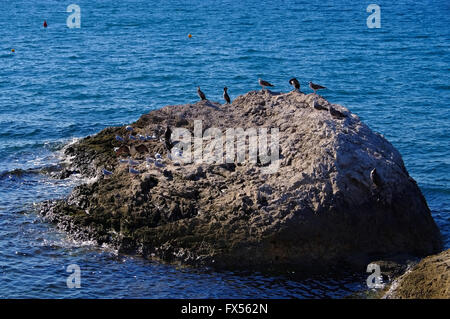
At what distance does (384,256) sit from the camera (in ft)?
61.3

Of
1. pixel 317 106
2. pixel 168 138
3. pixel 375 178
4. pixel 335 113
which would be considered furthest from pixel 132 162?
pixel 375 178

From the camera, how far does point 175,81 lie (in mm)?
42188

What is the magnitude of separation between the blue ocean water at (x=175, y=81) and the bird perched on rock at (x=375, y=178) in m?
2.84

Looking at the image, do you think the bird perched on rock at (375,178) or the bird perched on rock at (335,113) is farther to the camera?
the bird perched on rock at (335,113)

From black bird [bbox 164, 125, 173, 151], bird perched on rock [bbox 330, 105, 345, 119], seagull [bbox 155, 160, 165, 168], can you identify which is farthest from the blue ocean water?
bird perched on rock [bbox 330, 105, 345, 119]

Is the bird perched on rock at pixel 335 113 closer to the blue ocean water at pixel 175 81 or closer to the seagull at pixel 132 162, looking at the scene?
the blue ocean water at pixel 175 81

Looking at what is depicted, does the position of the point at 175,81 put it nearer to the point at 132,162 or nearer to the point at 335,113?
the point at 132,162

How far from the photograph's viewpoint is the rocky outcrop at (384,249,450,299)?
15.7m

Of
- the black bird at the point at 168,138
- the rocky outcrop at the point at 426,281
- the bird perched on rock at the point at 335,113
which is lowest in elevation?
the rocky outcrop at the point at 426,281

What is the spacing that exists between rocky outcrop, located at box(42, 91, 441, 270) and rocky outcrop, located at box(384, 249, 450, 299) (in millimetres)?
1719

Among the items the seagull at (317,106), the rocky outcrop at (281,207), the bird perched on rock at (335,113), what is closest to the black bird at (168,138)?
the rocky outcrop at (281,207)

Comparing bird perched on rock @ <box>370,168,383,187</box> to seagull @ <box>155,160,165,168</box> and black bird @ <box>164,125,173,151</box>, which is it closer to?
seagull @ <box>155,160,165,168</box>

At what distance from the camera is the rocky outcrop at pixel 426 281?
15666 millimetres

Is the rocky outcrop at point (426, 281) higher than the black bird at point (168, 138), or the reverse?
the black bird at point (168, 138)
